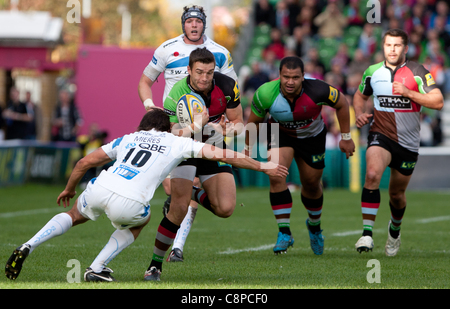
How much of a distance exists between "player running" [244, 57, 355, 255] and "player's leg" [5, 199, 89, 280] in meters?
2.33

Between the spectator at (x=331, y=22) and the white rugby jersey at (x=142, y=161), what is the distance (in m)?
17.6

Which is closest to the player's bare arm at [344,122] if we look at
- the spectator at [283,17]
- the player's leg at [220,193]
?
the player's leg at [220,193]

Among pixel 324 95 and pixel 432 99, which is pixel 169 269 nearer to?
pixel 324 95

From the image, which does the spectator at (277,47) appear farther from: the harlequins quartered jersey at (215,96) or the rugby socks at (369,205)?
the harlequins quartered jersey at (215,96)

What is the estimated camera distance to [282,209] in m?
7.94

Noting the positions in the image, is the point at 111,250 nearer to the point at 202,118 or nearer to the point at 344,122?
the point at 202,118

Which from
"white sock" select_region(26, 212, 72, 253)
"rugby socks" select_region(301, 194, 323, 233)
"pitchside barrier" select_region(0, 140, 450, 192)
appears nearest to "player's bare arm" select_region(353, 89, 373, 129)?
"rugby socks" select_region(301, 194, 323, 233)

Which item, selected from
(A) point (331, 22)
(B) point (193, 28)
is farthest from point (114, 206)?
(A) point (331, 22)

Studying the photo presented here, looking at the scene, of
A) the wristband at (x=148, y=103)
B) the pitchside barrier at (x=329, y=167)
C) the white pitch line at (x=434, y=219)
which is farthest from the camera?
the pitchside barrier at (x=329, y=167)

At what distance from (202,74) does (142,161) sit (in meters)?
1.23

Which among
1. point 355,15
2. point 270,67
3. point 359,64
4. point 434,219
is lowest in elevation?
point 434,219

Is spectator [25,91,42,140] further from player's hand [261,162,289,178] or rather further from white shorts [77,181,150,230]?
player's hand [261,162,289,178]

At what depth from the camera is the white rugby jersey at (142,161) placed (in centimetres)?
555

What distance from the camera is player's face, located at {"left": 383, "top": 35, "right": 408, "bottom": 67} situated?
7738mm
